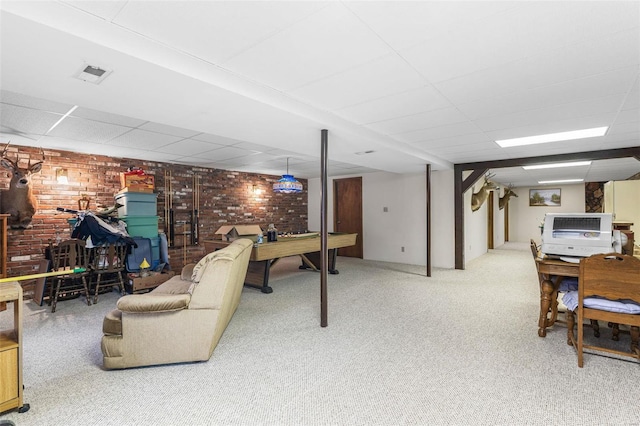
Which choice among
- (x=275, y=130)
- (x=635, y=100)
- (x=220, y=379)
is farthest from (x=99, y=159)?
(x=635, y=100)

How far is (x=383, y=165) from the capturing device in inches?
234

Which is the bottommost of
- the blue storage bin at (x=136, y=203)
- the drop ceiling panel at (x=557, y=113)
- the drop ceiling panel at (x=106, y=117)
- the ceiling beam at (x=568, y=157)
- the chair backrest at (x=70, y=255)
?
Result: the chair backrest at (x=70, y=255)

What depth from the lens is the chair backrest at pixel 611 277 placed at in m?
2.38

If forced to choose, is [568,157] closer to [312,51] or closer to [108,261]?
[312,51]

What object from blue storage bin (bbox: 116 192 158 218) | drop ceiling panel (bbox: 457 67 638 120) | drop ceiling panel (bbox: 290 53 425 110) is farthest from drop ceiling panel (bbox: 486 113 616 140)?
blue storage bin (bbox: 116 192 158 218)

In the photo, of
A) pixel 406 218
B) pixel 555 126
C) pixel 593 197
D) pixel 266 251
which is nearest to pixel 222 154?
pixel 266 251

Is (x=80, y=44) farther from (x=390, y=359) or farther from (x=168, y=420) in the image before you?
(x=390, y=359)

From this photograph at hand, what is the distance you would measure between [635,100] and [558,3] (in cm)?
208

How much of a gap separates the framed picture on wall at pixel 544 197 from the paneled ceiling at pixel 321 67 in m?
8.37

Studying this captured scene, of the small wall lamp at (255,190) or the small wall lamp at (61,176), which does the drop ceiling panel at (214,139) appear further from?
the small wall lamp at (255,190)

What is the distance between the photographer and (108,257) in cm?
459

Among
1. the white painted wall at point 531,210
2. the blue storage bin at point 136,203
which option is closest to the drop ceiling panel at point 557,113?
the blue storage bin at point 136,203

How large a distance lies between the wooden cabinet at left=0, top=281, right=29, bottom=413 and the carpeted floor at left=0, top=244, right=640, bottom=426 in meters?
0.08

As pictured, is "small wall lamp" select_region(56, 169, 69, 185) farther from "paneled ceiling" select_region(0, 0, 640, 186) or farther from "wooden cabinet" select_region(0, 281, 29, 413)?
"wooden cabinet" select_region(0, 281, 29, 413)
